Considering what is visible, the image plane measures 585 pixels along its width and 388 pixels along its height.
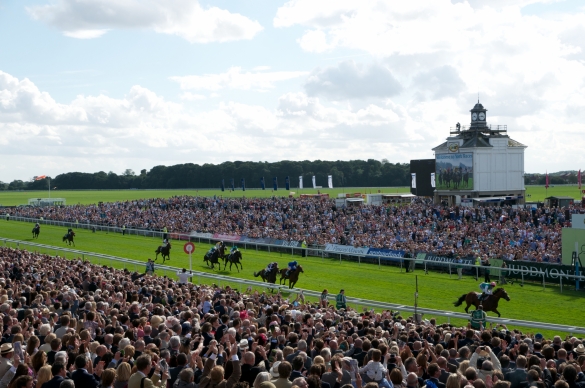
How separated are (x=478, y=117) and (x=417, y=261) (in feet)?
85.8

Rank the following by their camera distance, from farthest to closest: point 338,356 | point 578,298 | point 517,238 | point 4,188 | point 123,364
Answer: point 4,188 → point 517,238 → point 578,298 → point 338,356 → point 123,364

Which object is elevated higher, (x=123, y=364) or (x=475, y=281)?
(x=123, y=364)

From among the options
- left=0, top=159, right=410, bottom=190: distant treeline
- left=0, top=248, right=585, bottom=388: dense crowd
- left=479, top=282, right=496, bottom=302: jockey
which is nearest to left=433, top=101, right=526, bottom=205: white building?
left=479, top=282, right=496, bottom=302: jockey

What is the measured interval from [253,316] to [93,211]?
43203mm

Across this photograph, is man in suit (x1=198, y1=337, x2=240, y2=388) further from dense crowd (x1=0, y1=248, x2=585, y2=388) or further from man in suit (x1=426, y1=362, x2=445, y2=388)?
man in suit (x1=426, y1=362, x2=445, y2=388)

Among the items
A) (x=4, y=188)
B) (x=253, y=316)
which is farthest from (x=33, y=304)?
(x=4, y=188)

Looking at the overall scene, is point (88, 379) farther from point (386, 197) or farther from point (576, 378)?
point (386, 197)

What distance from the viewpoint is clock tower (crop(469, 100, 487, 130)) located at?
1871 inches

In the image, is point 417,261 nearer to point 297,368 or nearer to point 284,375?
point 297,368

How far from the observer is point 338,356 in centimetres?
645

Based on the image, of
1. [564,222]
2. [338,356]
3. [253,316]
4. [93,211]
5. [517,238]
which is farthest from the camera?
[93,211]

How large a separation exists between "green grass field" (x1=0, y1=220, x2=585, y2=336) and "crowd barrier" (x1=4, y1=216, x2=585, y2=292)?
46cm

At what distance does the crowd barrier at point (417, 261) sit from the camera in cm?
2125

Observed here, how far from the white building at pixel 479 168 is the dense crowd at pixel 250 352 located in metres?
33.3
